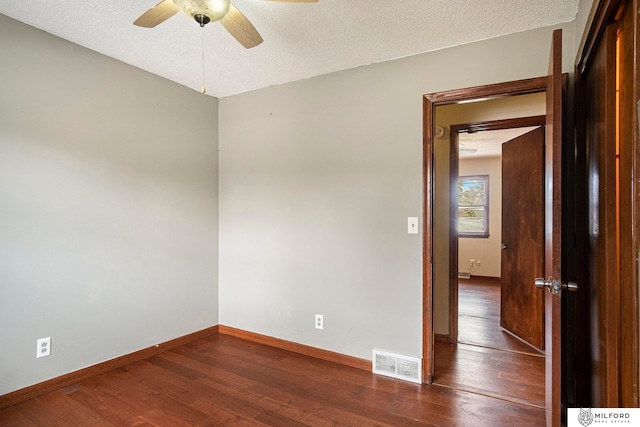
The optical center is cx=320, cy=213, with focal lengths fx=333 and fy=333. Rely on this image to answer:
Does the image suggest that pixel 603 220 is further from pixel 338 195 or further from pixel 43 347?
pixel 43 347

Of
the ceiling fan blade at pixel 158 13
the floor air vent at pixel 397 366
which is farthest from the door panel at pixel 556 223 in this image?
the ceiling fan blade at pixel 158 13

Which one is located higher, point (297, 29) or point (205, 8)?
point (297, 29)

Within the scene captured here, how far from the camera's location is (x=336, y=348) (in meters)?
2.86

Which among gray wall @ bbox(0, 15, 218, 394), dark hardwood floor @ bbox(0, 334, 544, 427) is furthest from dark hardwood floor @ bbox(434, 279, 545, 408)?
gray wall @ bbox(0, 15, 218, 394)

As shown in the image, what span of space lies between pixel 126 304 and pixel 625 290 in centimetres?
318

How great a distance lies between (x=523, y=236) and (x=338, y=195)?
6.70 feet

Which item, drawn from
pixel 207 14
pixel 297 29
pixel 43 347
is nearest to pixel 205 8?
pixel 207 14

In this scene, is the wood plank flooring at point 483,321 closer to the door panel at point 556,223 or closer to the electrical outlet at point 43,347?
the door panel at point 556,223

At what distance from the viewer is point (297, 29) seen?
7.28 ft

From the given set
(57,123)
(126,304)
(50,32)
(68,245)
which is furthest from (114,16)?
(126,304)

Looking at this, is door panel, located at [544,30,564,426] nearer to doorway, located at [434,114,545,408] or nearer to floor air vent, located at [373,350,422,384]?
doorway, located at [434,114,545,408]

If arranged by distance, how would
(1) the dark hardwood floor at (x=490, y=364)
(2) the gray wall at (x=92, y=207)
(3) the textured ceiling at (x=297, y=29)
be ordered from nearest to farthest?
(3) the textured ceiling at (x=297, y=29) < (2) the gray wall at (x=92, y=207) < (1) the dark hardwood floor at (x=490, y=364)

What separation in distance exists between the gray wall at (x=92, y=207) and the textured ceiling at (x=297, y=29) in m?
0.28

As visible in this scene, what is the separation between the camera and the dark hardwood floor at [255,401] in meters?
2.01
